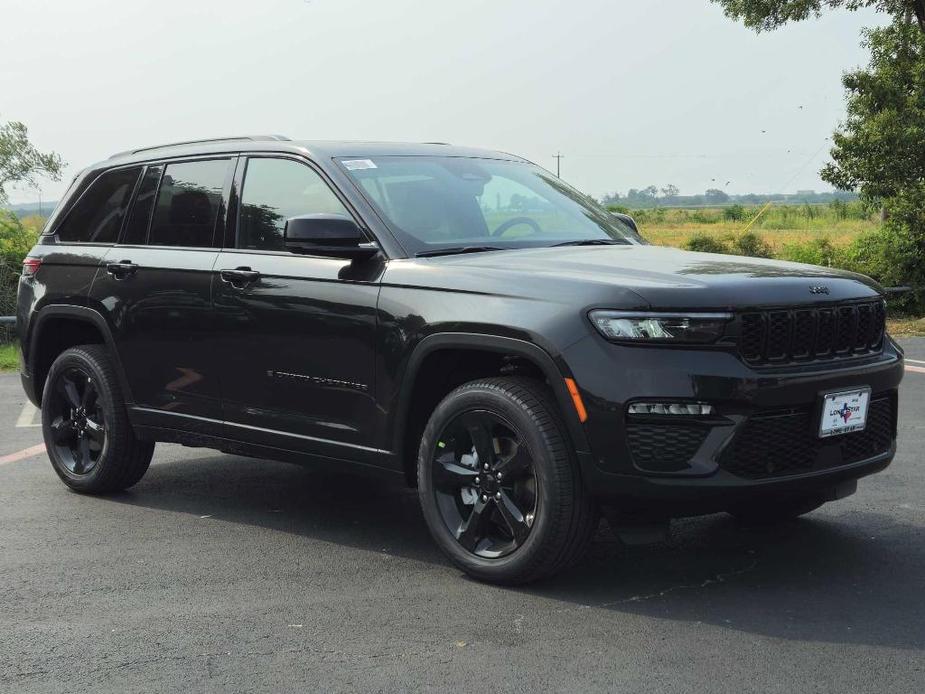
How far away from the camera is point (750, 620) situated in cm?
447

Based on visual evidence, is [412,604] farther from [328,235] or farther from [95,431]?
[95,431]

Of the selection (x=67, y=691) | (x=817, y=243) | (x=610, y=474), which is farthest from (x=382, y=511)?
(x=817, y=243)

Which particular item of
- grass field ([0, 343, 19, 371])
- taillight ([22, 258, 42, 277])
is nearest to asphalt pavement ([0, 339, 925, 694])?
taillight ([22, 258, 42, 277])

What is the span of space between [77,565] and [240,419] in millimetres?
964

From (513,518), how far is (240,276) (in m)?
1.80

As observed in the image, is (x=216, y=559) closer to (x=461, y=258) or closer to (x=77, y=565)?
(x=77, y=565)

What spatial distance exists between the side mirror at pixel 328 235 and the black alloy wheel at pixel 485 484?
854 millimetres

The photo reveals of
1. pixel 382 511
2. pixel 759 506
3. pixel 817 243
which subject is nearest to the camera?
pixel 759 506

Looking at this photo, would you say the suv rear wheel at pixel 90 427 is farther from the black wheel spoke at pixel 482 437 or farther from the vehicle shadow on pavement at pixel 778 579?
the vehicle shadow on pavement at pixel 778 579

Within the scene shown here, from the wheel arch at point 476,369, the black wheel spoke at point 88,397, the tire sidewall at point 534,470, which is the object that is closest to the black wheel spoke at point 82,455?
the black wheel spoke at point 88,397

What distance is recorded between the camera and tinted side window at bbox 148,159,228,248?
614cm

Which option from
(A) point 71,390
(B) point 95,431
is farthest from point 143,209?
(B) point 95,431

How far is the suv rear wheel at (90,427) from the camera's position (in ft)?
21.7

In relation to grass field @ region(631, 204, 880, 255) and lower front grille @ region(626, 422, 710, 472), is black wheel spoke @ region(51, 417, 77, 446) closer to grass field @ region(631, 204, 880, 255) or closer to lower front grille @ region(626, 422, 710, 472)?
lower front grille @ region(626, 422, 710, 472)
